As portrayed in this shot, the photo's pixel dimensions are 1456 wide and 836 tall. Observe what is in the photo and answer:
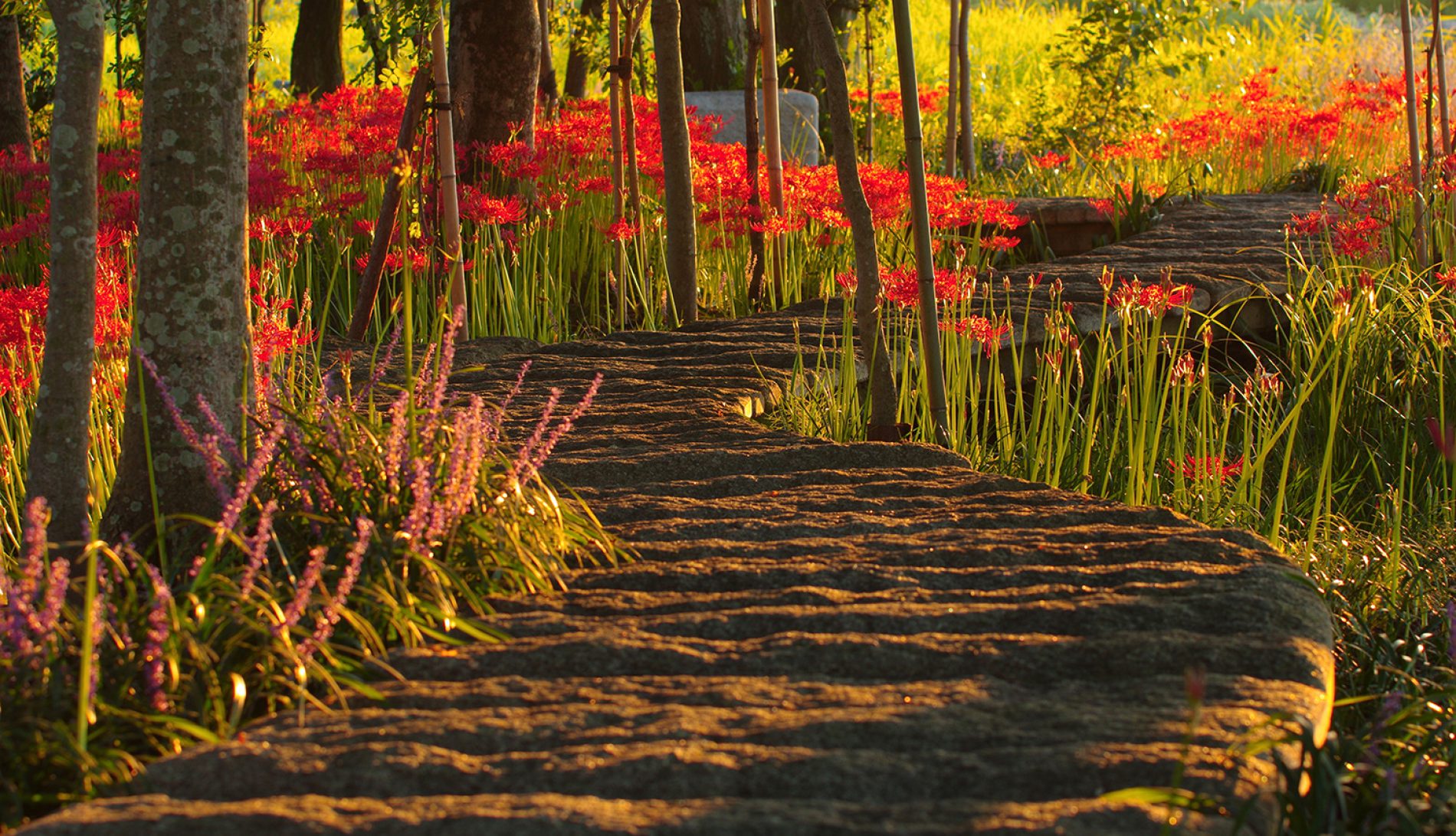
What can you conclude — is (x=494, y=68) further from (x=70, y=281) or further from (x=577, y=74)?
(x=577, y=74)

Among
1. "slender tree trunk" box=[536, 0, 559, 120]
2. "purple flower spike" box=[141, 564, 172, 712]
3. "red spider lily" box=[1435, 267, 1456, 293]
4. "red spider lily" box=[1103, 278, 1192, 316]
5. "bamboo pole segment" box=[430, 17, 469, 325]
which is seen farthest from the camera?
"slender tree trunk" box=[536, 0, 559, 120]

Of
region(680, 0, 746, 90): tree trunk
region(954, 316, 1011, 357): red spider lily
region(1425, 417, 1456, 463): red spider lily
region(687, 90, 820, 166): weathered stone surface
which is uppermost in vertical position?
region(680, 0, 746, 90): tree trunk

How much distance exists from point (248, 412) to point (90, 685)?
0.88 m

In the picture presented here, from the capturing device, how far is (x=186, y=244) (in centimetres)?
232

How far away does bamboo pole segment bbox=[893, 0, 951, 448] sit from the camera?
9.98 feet

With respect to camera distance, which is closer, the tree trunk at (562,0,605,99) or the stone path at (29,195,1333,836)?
the stone path at (29,195,1333,836)

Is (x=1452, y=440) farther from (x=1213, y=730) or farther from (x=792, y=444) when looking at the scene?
(x=1213, y=730)

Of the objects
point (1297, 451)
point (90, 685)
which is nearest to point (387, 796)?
point (90, 685)

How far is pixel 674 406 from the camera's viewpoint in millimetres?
3441

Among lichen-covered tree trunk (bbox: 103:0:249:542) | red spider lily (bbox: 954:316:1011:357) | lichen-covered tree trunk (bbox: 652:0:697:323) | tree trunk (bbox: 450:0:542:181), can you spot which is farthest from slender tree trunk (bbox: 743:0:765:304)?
lichen-covered tree trunk (bbox: 103:0:249:542)

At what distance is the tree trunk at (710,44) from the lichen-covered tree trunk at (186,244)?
723 centimetres

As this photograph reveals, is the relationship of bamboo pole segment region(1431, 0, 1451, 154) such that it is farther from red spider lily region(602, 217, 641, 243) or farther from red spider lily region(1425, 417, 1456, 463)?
→ red spider lily region(602, 217, 641, 243)

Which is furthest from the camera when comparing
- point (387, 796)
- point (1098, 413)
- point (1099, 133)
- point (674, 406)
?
point (1099, 133)

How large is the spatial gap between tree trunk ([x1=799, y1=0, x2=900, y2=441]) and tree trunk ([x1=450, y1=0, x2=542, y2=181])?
109 inches
